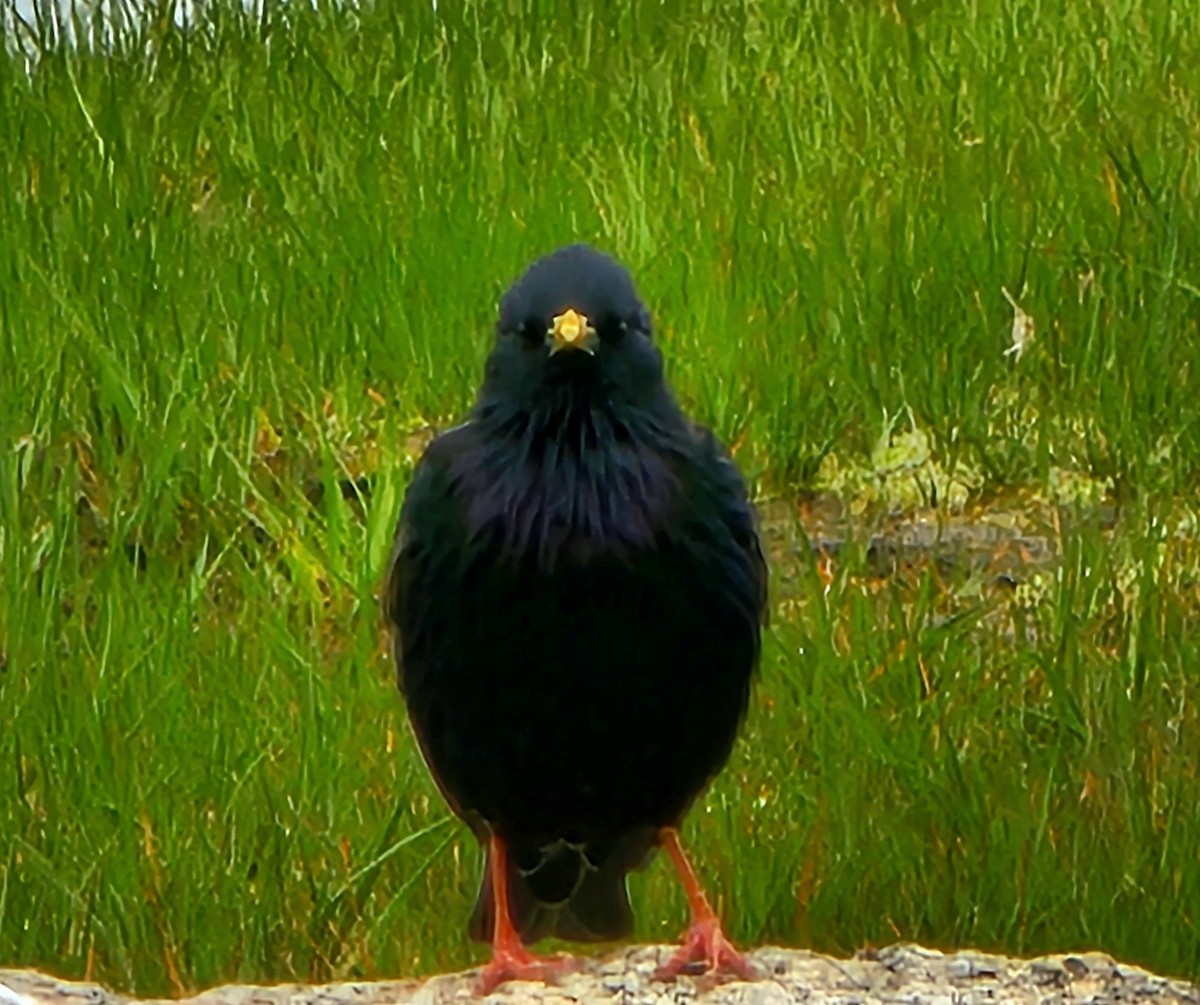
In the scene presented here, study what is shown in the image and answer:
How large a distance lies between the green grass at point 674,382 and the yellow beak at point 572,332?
48.0 inches

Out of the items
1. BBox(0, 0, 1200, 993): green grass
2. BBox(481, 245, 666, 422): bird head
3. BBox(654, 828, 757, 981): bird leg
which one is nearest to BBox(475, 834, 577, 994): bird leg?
BBox(654, 828, 757, 981): bird leg

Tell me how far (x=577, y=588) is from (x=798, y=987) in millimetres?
750

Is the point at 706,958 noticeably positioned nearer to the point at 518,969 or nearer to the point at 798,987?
the point at 798,987

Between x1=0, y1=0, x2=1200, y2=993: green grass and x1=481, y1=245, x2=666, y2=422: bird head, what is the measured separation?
1101 millimetres

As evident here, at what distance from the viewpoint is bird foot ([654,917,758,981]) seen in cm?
421

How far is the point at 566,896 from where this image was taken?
14.9 feet

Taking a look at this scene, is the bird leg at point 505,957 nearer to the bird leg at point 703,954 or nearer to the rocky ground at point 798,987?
the rocky ground at point 798,987

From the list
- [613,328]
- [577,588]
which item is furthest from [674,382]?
[577,588]

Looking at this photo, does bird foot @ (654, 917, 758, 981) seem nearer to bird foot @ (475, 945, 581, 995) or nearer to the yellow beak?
bird foot @ (475, 945, 581, 995)

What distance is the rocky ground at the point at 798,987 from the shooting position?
4.12m

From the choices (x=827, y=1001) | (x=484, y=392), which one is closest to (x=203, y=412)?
(x=484, y=392)

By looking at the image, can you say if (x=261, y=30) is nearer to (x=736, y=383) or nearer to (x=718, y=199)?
(x=718, y=199)

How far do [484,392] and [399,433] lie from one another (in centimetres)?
200

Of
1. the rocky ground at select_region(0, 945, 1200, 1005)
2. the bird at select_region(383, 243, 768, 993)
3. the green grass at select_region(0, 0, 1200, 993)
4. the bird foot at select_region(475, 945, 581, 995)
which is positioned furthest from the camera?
the green grass at select_region(0, 0, 1200, 993)
